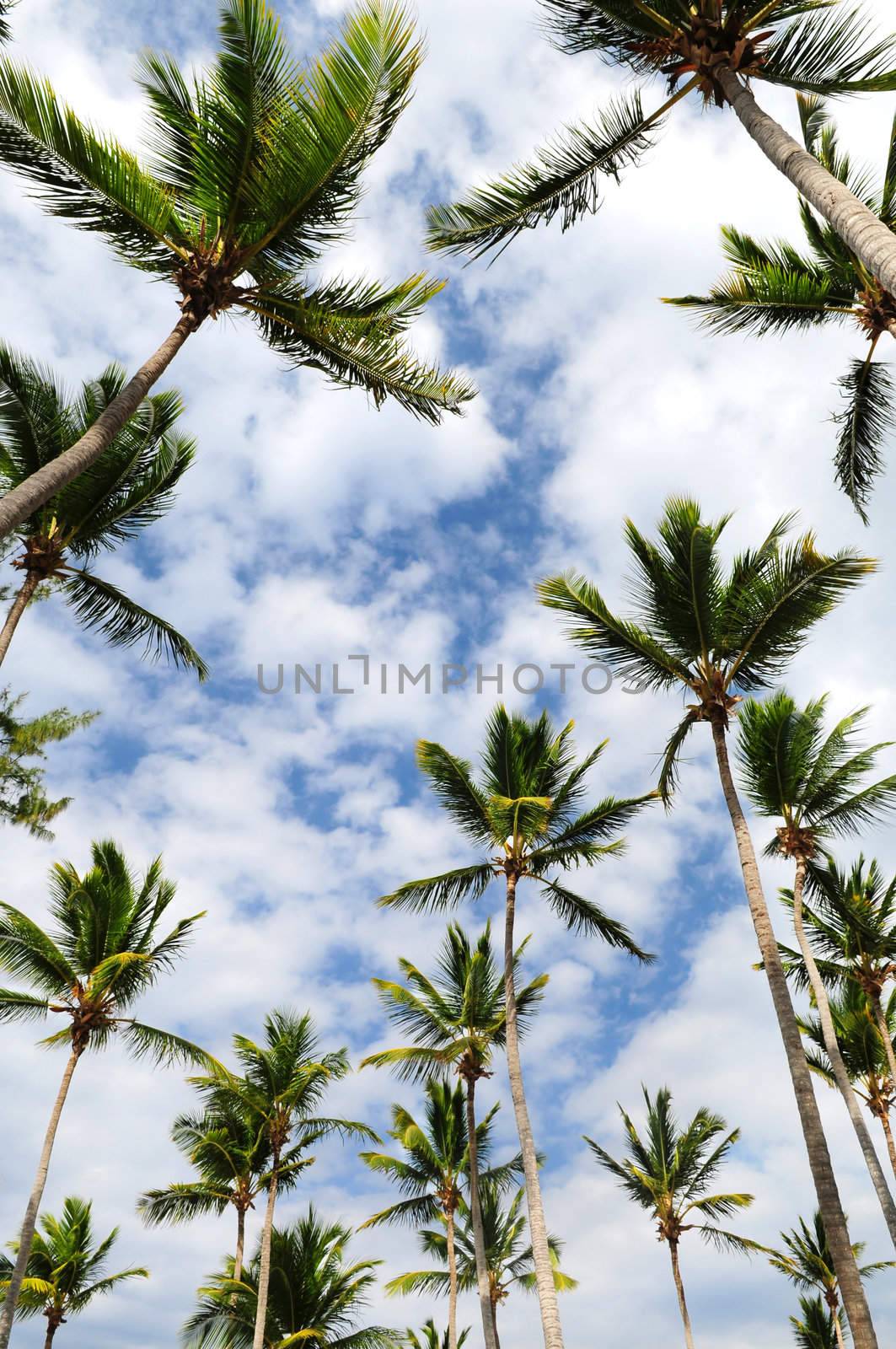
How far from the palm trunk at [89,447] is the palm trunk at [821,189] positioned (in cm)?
465

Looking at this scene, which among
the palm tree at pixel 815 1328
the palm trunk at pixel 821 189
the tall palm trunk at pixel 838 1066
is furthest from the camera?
the palm tree at pixel 815 1328

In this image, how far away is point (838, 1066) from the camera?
1599 centimetres

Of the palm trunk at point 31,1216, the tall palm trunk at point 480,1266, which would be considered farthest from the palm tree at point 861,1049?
the palm trunk at point 31,1216

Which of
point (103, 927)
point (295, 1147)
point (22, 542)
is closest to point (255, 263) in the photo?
point (22, 542)

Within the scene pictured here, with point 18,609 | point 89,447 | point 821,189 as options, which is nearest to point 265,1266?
point 18,609

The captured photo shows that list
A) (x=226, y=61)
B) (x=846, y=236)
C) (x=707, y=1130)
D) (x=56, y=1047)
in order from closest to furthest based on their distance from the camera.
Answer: (x=846, y=236) → (x=226, y=61) → (x=56, y=1047) → (x=707, y=1130)

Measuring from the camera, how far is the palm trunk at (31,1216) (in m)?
14.2

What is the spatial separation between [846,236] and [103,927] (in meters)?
15.9

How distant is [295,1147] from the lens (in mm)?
22000

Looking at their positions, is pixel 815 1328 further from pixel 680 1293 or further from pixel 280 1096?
pixel 280 1096

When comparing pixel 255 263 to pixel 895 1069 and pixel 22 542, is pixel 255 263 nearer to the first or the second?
pixel 22 542

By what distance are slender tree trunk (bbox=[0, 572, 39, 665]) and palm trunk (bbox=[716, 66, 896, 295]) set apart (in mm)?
8841

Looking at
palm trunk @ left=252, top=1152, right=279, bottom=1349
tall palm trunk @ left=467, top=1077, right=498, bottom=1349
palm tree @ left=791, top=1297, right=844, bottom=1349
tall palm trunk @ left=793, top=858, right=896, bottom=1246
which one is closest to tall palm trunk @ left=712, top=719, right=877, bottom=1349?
tall palm trunk @ left=793, top=858, right=896, bottom=1246

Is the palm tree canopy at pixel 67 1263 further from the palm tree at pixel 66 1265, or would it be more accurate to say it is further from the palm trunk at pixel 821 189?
the palm trunk at pixel 821 189
